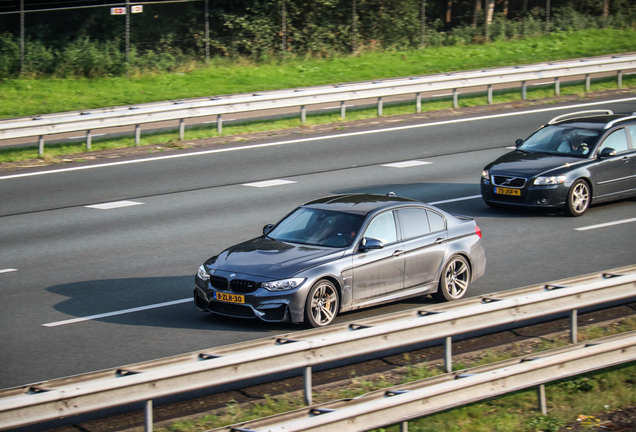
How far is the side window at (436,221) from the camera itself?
11352 mm

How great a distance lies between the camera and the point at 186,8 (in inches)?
1319

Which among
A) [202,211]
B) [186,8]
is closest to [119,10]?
[186,8]

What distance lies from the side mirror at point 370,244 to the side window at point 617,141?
24.9 ft

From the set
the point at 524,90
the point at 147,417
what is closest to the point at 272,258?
the point at 147,417

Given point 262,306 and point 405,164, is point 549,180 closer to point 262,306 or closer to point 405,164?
point 405,164

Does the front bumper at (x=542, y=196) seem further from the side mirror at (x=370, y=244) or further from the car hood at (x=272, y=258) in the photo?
the car hood at (x=272, y=258)

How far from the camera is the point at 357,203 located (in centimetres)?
1122

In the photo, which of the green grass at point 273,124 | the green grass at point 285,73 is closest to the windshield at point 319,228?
the green grass at point 273,124

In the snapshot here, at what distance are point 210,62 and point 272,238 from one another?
899 inches

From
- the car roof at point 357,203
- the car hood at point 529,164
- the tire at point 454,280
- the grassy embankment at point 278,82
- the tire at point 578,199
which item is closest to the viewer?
the car roof at point 357,203

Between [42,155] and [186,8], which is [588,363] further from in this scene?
[186,8]

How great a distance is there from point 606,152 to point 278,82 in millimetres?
16159

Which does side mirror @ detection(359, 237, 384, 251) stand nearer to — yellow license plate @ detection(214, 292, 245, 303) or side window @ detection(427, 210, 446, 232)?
side window @ detection(427, 210, 446, 232)

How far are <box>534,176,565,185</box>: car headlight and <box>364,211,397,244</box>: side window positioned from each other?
18.2 ft
